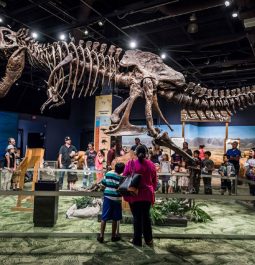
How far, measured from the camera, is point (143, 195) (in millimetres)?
4141

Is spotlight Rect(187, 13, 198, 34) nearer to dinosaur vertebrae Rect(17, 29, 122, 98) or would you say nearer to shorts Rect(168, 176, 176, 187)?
dinosaur vertebrae Rect(17, 29, 122, 98)

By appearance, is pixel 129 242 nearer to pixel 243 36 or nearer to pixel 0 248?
pixel 0 248

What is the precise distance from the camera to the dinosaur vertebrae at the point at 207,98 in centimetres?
577

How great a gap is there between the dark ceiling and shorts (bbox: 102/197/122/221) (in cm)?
396

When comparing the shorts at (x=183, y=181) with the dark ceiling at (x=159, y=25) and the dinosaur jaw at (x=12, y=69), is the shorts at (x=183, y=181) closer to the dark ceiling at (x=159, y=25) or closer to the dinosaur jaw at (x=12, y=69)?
the dark ceiling at (x=159, y=25)

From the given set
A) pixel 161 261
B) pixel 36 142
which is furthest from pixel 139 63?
pixel 36 142

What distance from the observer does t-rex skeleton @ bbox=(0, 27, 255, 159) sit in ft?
17.0

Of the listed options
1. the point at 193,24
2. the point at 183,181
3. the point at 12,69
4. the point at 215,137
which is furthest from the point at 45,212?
the point at 215,137

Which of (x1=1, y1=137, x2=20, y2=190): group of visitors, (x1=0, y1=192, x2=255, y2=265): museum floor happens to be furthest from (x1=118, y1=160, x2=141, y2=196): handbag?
(x1=1, y1=137, x2=20, y2=190): group of visitors

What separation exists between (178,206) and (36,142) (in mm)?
13649

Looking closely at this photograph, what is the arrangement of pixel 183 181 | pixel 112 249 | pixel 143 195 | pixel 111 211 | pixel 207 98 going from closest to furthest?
pixel 143 195
pixel 112 249
pixel 111 211
pixel 207 98
pixel 183 181

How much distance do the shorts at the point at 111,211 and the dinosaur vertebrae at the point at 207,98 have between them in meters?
2.42

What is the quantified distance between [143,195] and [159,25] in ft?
21.4

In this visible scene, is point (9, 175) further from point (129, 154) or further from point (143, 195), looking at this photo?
point (143, 195)
